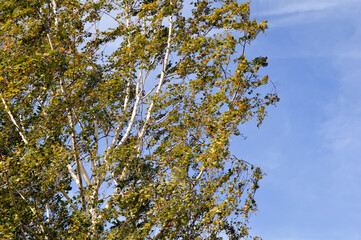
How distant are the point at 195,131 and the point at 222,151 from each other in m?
1.84

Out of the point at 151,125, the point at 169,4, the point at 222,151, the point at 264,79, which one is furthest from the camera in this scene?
the point at 169,4

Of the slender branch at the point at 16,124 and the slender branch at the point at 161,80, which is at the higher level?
the slender branch at the point at 161,80

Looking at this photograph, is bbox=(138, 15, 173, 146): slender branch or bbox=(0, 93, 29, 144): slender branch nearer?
bbox=(0, 93, 29, 144): slender branch

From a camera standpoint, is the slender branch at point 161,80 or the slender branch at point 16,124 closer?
the slender branch at point 16,124

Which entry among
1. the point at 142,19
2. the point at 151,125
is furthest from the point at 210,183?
the point at 142,19

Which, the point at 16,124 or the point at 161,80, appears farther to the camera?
the point at 161,80

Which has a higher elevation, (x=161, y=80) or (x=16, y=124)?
(x=161, y=80)

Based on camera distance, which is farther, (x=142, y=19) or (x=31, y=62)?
(x=142, y=19)

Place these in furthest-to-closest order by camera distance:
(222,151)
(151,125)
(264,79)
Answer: (151,125) < (264,79) < (222,151)

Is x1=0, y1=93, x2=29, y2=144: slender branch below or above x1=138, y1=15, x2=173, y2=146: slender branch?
below

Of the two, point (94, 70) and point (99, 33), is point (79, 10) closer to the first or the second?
point (99, 33)

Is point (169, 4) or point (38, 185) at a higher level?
point (169, 4)

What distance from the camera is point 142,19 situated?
626 inches

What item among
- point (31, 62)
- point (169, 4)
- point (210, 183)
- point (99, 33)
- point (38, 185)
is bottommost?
point (38, 185)
